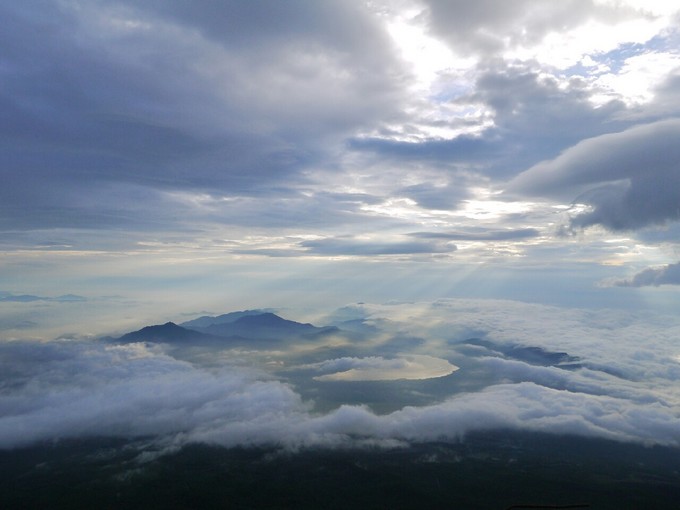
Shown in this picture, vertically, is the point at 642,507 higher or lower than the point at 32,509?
lower

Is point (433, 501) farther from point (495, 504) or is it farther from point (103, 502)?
point (103, 502)

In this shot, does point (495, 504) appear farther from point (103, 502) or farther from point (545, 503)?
point (103, 502)

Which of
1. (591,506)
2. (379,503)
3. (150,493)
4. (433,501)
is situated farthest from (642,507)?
(150,493)

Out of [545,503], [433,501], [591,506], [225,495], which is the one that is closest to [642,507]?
[591,506]

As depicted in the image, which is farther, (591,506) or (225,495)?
(225,495)

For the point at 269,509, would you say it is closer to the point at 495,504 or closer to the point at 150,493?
the point at 150,493

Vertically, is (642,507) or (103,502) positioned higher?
(103,502)

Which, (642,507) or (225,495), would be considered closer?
(642,507)

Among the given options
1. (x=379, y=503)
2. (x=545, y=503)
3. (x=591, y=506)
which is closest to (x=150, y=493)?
(x=379, y=503)
